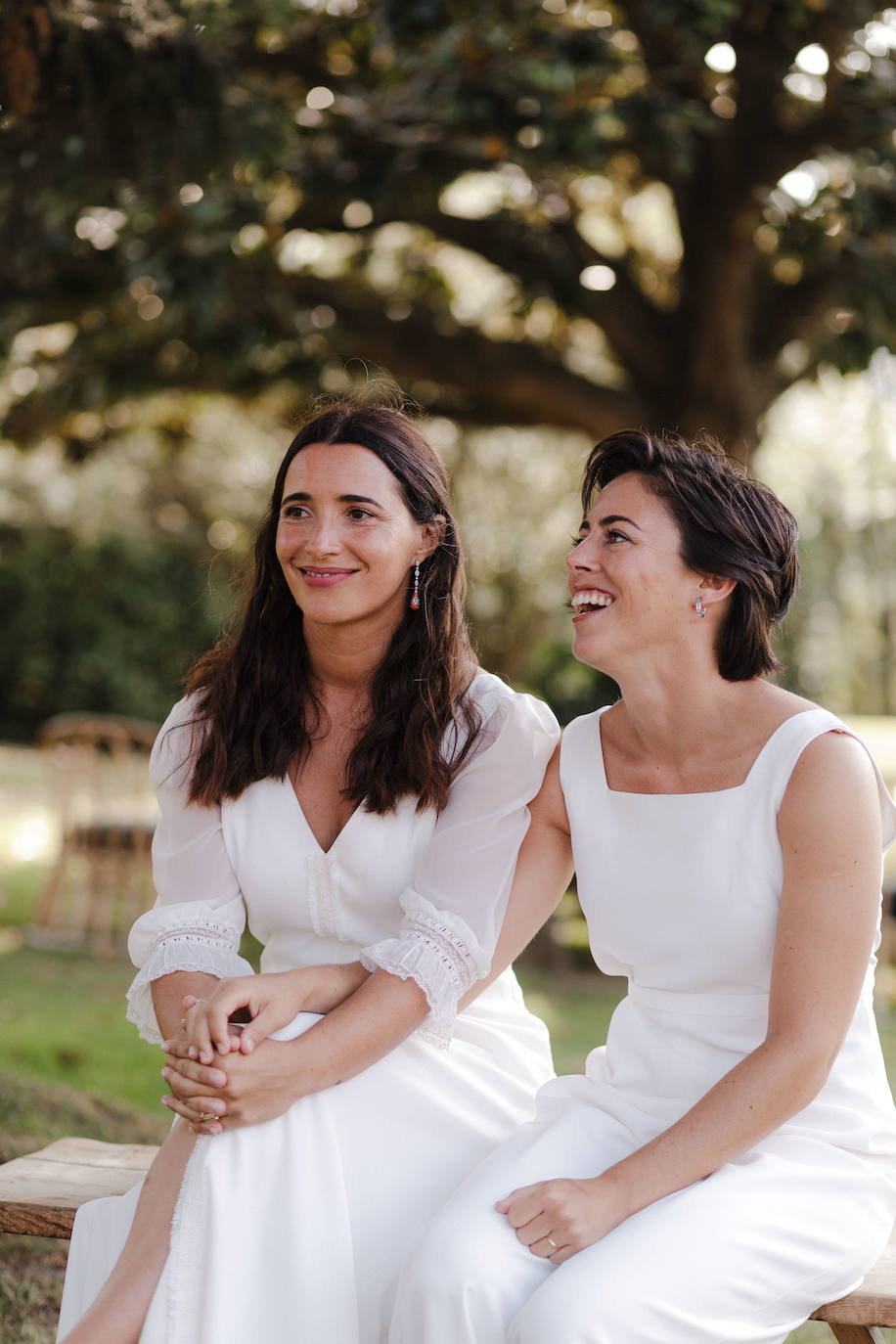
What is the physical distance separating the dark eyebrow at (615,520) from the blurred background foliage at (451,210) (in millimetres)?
1588

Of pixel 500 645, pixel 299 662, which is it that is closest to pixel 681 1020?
pixel 299 662

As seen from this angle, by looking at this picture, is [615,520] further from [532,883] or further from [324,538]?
[532,883]

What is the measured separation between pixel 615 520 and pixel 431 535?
0.53 meters

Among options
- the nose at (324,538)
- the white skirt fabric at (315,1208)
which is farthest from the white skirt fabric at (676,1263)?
the nose at (324,538)

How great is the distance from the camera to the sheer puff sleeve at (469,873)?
255 centimetres

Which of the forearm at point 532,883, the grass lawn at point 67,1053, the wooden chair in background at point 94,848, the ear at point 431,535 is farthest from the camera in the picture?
the wooden chair in background at point 94,848

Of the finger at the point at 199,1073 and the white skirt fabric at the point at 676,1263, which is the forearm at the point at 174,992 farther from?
the white skirt fabric at the point at 676,1263

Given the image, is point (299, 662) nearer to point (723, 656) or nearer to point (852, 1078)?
point (723, 656)

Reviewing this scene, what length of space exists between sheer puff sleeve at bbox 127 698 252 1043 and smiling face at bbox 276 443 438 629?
43 cm

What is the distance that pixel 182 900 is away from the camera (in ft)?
9.09

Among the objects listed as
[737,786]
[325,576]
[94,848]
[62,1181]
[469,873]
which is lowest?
[94,848]

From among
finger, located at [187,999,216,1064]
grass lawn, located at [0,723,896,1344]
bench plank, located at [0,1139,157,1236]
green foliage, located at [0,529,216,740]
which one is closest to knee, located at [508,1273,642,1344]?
finger, located at [187,999,216,1064]

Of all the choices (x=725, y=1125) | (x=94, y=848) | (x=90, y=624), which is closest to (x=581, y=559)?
(x=725, y=1125)

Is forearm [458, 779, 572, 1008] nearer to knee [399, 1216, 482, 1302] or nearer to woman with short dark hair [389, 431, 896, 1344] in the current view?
woman with short dark hair [389, 431, 896, 1344]
